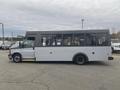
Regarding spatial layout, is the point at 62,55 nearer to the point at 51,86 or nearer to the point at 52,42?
the point at 52,42

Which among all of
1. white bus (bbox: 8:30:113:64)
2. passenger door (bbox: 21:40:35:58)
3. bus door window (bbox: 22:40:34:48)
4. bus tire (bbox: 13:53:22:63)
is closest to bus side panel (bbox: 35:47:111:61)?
white bus (bbox: 8:30:113:64)

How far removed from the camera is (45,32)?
40.4 feet

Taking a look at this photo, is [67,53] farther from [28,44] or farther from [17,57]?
[17,57]

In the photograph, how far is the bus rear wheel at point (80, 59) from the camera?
12.0 meters

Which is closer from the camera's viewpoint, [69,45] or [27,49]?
[69,45]

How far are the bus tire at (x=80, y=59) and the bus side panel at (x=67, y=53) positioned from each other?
0.86 ft

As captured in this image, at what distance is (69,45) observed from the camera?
12.1m

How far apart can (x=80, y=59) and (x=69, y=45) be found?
128 centimetres

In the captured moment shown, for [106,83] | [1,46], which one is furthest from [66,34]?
[1,46]

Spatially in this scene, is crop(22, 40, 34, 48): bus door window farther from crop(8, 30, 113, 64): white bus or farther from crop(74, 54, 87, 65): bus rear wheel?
crop(74, 54, 87, 65): bus rear wheel

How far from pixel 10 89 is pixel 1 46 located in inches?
1106

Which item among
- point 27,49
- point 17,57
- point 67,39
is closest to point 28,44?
point 27,49

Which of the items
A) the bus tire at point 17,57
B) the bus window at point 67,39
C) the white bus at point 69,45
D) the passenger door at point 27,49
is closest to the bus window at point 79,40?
the white bus at point 69,45

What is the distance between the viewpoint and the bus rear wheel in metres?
12.0
